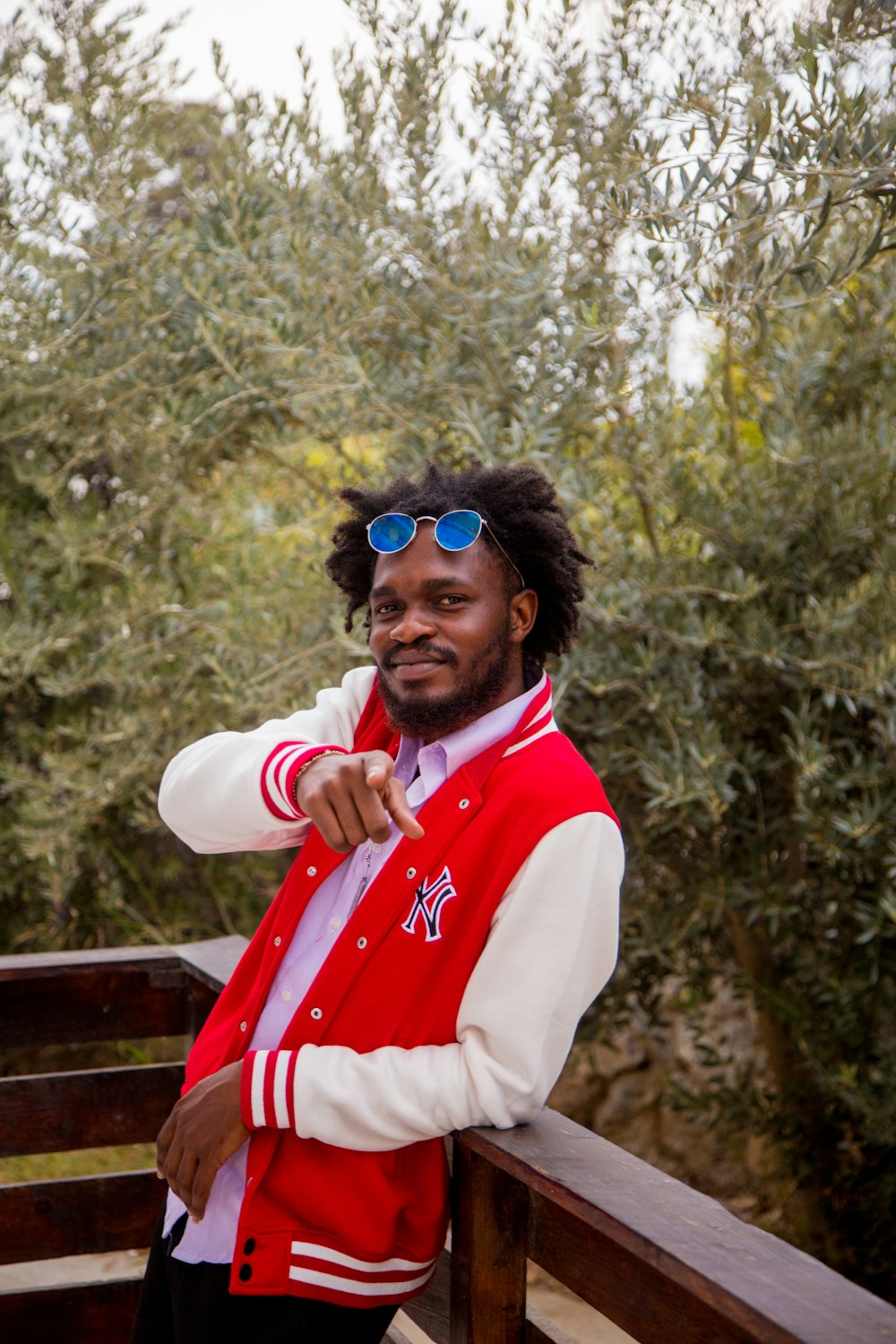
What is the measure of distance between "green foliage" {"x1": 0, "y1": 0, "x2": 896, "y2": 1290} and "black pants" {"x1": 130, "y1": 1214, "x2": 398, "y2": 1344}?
1366mm

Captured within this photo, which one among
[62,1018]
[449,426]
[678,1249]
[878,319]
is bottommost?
[62,1018]

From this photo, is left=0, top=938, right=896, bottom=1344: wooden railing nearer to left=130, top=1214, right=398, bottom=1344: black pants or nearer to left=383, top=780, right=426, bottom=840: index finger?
left=130, top=1214, right=398, bottom=1344: black pants

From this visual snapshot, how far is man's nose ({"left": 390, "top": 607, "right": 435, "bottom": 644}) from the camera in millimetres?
1545

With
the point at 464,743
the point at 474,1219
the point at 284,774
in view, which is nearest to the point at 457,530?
the point at 464,743

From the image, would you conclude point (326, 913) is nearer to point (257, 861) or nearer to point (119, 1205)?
point (119, 1205)

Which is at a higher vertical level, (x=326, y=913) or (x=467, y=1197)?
(x=326, y=913)

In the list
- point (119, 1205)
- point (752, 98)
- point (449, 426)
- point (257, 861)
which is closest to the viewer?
point (752, 98)

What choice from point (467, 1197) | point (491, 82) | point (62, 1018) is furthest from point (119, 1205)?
point (491, 82)

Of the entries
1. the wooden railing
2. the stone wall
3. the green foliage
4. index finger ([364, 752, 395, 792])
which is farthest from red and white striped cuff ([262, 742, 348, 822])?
the stone wall

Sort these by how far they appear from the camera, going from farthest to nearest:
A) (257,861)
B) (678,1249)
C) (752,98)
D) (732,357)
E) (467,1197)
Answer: (257,861) → (732,357) → (752,98) → (467,1197) → (678,1249)

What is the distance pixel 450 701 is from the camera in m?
1.55

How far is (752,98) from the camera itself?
2.00 meters

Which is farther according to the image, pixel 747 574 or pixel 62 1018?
pixel 747 574

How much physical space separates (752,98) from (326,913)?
1.44m
